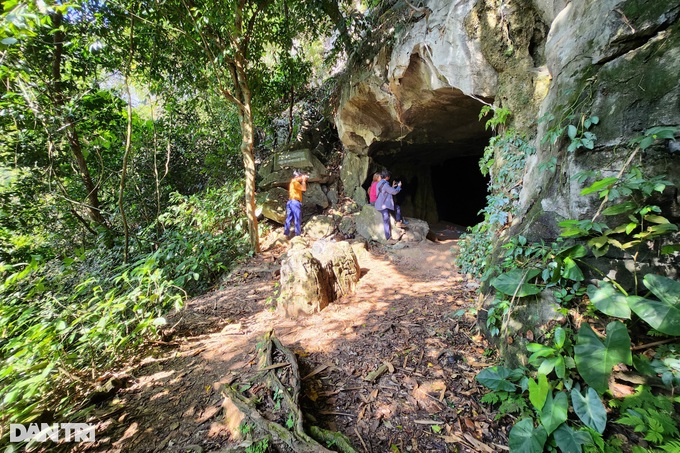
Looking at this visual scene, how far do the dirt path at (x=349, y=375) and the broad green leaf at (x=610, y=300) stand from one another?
3.52ft

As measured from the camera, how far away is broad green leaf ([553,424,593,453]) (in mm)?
1446

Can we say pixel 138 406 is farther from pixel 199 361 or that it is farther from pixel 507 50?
pixel 507 50

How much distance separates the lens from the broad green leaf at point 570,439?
56.9 inches

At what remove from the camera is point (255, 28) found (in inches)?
269

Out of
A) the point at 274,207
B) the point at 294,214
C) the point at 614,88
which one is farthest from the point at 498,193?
the point at 274,207

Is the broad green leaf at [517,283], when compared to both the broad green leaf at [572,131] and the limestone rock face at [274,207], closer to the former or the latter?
the broad green leaf at [572,131]

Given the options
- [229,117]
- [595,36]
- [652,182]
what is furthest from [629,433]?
[229,117]

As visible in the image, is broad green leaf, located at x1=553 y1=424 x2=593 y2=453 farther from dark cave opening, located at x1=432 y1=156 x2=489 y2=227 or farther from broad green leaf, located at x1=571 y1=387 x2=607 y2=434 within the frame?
dark cave opening, located at x1=432 y1=156 x2=489 y2=227

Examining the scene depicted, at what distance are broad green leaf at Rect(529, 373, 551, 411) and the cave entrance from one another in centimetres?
477

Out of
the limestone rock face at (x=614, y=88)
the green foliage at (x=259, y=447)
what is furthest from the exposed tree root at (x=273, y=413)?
the limestone rock face at (x=614, y=88)

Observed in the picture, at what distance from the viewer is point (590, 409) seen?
155cm

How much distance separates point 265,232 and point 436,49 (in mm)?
6027

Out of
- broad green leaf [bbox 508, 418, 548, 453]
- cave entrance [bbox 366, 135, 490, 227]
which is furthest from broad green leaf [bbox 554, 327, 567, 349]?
cave entrance [bbox 366, 135, 490, 227]

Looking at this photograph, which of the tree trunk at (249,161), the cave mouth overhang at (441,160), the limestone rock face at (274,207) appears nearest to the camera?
the tree trunk at (249,161)
